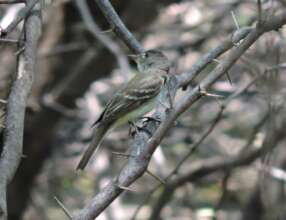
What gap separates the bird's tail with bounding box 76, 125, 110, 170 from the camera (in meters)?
4.59

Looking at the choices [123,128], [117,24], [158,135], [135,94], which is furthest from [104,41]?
[158,135]

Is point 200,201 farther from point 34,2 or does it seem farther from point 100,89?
point 34,2

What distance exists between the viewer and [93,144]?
15.9 feet

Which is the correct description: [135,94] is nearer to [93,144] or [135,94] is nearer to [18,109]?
[93,144]

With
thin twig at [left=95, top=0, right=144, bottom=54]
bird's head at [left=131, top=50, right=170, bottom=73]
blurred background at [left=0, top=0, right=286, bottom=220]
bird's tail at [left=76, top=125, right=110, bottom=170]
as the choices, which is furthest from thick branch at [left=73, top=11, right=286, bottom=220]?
blurred background at [left=0, top=0, right=286, bottom=220]

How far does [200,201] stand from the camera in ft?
27.9

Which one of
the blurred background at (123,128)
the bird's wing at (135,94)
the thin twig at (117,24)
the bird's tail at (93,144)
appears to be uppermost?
the thin twig at (117,24)

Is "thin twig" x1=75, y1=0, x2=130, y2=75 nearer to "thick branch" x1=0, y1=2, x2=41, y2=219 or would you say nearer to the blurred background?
the blurred background

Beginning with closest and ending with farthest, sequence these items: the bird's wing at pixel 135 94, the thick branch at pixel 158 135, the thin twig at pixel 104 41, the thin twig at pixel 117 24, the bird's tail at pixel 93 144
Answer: the thick branch at pixel 158 135, the thin twig at pixel 117 24, the bird's tail at pixel 93 144, the bird's wing at pixel 135 94, the thin twig at pixel 104 41

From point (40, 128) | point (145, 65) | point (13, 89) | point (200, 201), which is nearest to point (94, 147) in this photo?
point (145, 65)

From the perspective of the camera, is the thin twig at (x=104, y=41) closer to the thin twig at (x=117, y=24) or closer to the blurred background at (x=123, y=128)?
the blurred background at (x=123, y=128)

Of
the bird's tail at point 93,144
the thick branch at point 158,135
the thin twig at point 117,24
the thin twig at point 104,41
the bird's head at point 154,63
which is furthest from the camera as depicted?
the thin twig at point 104,41

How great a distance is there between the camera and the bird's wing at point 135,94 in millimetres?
5336

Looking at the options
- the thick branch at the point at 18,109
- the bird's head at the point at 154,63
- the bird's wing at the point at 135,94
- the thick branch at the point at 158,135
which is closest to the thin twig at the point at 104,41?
the bird's head at the point at 154,63
